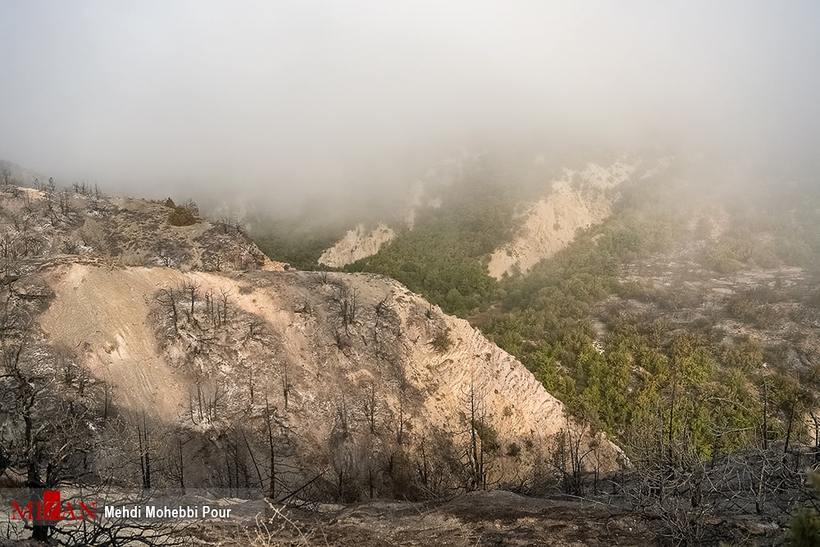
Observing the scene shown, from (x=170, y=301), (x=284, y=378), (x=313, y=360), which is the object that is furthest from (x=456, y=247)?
(x=170, y=301)

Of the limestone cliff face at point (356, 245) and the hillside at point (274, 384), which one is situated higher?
the limestone cliff face at point (356, 245)

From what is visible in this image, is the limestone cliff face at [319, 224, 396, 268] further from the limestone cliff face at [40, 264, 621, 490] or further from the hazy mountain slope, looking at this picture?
the limestone cliff face at [40, 264, 621, 490]

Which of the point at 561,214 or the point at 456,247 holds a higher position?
the point at 561,214

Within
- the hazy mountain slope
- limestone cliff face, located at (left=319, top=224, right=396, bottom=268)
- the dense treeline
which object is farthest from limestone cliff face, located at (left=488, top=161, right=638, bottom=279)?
the hazy mountain slope

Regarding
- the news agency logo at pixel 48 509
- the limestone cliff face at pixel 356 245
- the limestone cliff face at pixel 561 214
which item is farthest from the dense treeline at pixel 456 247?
the news agency logo at pixel 48 509

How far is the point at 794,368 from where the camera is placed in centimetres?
3919

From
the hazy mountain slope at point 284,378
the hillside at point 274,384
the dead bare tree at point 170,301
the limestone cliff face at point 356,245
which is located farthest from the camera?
the limestone cliff face at point 356,245

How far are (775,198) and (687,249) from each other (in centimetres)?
2259

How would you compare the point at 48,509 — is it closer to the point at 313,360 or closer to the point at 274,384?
the point at 274,384

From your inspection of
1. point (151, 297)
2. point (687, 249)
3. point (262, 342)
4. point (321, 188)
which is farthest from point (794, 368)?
point (321, 188)

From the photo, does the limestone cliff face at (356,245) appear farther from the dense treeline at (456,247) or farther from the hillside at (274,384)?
the hillside at (274,384)

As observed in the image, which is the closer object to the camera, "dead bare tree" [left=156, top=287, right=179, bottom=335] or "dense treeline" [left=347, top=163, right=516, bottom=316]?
"dead bare tree" [left=156, top=287, right=179, bottom=335]

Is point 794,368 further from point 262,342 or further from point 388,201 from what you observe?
point 388,201

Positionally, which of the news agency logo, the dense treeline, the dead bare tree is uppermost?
the dense treeline
